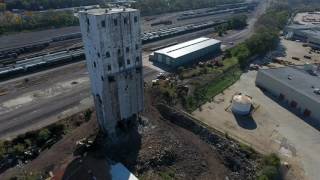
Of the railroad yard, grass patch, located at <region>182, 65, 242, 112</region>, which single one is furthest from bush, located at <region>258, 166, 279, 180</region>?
grass patch, located at <region>182, 65, 242, 112</region>

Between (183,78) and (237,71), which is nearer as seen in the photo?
(183,78)

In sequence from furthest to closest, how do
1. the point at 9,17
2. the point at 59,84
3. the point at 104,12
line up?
the point at 9,17 → the point at 59,84 → the point at 104,12

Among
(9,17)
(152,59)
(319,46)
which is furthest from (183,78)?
(9,17)

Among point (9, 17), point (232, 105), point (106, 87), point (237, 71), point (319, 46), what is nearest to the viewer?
point (106, 87)

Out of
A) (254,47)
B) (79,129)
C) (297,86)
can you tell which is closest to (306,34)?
(254,47)

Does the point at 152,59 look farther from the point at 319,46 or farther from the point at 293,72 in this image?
the point at 319,46

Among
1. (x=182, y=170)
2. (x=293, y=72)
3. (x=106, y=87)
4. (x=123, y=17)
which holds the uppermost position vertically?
(x=123, y=17)

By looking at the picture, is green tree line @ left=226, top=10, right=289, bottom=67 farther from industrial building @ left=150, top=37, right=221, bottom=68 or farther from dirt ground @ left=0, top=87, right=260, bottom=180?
dirt ground @ left=0, top=87, right=260, bottom=180

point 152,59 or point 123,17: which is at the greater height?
point 123,17
